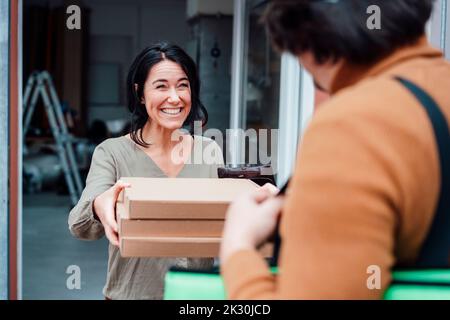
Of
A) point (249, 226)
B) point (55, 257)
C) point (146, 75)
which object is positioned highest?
point (146, 75)

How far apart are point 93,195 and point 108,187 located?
0.08 m

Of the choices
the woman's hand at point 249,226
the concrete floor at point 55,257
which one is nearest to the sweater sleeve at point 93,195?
the woman's hand at point 249,226

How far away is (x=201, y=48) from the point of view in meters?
7.03

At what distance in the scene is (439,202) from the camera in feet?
2.92

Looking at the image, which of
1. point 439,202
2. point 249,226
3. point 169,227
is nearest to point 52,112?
point 169,227

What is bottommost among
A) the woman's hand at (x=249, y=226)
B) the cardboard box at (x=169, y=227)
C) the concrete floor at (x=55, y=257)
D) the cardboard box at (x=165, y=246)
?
the concrete floor at (x=55, y=257)

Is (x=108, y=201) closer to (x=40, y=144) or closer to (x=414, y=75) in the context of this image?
(x=414, y=75)

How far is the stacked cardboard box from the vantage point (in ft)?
4.71

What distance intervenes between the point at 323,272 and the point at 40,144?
33.2 ft

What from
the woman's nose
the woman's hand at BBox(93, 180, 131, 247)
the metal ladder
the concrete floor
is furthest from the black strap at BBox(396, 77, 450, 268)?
the metal ladder

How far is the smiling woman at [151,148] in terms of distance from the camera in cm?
205

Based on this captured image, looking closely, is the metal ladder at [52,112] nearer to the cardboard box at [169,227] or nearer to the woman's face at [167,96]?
the woman's face at [167,96]

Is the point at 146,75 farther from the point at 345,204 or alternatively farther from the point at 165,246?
the point at 345,204
